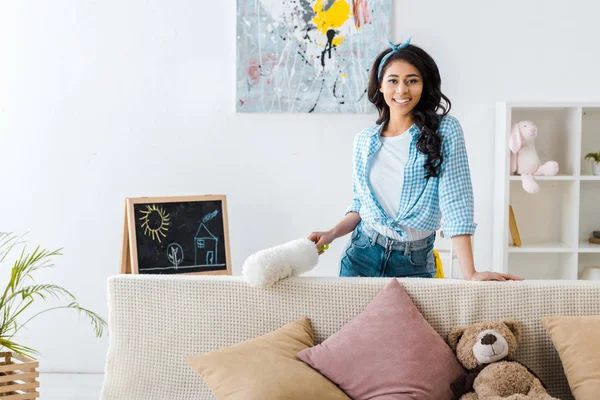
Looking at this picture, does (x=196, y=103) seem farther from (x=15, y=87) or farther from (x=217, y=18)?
(x=15, y=87)

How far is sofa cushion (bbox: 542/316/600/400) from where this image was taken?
170 cm

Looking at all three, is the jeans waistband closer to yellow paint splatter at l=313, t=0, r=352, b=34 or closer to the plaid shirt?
the plaid shirt

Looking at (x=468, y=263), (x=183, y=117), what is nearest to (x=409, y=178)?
(x=468, y=263)

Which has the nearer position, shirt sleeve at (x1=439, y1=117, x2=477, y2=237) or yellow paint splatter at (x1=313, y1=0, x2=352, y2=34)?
shirt sleeve at (x1=439, y1=117, x2=477, y2=237)

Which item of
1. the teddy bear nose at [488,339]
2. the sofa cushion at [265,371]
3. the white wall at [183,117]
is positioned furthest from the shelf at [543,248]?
the sofa cushion at [265,371]

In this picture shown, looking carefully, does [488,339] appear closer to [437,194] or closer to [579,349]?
[579,349]

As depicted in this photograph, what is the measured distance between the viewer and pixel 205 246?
302 centimetres

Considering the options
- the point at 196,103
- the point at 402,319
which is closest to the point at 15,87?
the point at 196,103

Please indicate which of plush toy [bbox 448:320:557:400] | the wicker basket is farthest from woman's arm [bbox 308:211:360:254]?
the wicker basket

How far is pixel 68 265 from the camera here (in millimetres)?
3426

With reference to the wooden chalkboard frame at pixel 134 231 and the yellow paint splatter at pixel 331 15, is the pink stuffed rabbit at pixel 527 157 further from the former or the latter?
the wooden chalkboard frame at pixel 134 231

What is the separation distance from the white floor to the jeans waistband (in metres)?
1.74

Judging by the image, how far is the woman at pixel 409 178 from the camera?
1979 mm

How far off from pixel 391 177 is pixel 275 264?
448 mm
